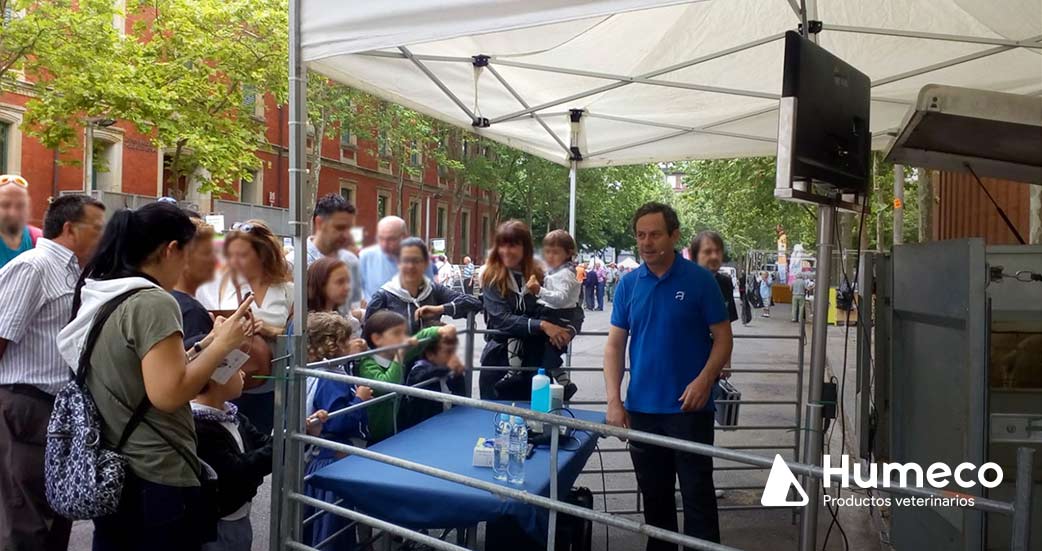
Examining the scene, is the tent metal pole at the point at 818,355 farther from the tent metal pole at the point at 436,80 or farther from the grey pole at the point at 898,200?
the grey pole at the point at 898,200

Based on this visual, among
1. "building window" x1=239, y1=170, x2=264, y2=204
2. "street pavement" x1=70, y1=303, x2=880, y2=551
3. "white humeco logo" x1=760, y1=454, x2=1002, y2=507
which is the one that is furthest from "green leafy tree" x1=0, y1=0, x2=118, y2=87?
"white humeco logo" x1=760, y1=454, x2=1002, y2=507

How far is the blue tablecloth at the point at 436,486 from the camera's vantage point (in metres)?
2.55

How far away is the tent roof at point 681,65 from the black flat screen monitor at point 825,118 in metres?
1.05

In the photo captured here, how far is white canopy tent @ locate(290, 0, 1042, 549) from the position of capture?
263cm

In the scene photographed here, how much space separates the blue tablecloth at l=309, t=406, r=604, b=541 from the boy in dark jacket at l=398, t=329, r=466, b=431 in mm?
526

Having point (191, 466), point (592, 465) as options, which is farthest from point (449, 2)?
point (592, 465)

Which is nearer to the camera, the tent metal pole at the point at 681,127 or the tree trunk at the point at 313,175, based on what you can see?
the tree trunk at the point at 313,175

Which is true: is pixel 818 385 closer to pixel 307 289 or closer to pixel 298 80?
pixel 307 289

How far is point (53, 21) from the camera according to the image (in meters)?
13.3

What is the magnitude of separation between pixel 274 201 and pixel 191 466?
3.94ft

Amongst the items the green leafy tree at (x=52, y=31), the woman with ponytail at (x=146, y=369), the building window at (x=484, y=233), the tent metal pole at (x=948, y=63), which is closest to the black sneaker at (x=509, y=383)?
the building window at (x=484, y=233)

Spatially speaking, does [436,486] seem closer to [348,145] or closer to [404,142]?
[348,145]

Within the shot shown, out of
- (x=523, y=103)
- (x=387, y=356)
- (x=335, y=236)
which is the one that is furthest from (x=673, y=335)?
(x=523, y=103)

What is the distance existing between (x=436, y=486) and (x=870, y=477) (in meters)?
1.48
